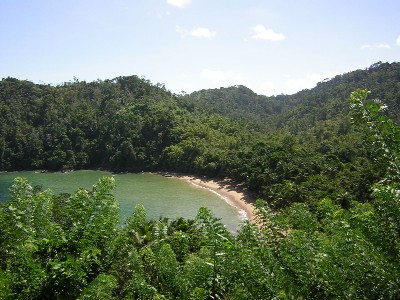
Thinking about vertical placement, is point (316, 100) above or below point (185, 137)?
above

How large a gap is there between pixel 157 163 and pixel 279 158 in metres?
26.2

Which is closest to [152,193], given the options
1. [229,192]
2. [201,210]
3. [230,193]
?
[229,192]

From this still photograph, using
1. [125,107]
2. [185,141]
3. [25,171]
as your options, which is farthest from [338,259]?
[125,107]

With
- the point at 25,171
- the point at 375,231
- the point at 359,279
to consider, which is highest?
the point at 375,231

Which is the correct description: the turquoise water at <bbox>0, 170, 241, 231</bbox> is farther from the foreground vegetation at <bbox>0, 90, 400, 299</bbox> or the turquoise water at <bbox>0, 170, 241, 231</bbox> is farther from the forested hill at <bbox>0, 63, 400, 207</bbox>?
the foreground vegetation at <bbox>0, 90, 400, 299</bbox>

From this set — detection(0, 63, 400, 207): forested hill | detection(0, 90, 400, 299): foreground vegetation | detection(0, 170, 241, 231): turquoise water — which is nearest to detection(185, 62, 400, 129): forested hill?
detection(0, 63, 400, 207): forested hill

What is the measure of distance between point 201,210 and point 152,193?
39853 mm

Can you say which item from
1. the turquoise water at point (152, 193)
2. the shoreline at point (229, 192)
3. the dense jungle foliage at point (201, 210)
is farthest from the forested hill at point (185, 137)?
the turquoise water at point (152, 193)

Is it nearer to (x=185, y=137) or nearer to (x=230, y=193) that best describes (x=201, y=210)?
(x=230, y=193)

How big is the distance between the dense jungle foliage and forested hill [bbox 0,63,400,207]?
247 mm

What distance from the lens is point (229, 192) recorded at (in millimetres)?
46219

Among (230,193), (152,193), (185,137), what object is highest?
(185,137)

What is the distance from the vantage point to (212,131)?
214 ft

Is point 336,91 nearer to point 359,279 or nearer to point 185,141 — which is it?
point 185,141
